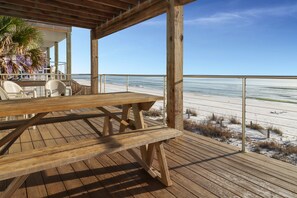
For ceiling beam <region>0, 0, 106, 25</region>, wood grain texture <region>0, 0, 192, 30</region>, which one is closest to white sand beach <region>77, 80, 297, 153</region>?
wood grain texture <region>0, 0, 192, 30</region>

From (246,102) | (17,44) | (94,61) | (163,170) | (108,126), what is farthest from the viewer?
(246,102)

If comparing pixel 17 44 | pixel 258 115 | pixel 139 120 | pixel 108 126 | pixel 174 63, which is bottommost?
pixel 258 115

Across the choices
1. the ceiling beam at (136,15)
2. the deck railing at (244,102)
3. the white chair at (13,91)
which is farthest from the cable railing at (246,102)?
the white chair at (13,91)

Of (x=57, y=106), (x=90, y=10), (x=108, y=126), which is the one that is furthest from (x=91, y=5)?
(x=57, y=106)

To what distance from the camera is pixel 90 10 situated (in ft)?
12.8

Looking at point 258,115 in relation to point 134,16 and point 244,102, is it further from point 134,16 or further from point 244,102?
point 134,16

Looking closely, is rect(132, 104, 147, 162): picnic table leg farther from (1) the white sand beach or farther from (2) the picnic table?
(1) the white sand beach

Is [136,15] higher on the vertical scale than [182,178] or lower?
higher

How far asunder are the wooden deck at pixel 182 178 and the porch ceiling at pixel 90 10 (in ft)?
6.34

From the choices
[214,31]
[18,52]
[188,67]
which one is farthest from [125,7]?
[188,67]

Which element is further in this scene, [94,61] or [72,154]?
[94,61]

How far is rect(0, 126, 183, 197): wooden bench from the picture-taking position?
A: 1220mm

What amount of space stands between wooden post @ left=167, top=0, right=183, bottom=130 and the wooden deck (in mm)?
465

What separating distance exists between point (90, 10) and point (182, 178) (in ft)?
10.8
